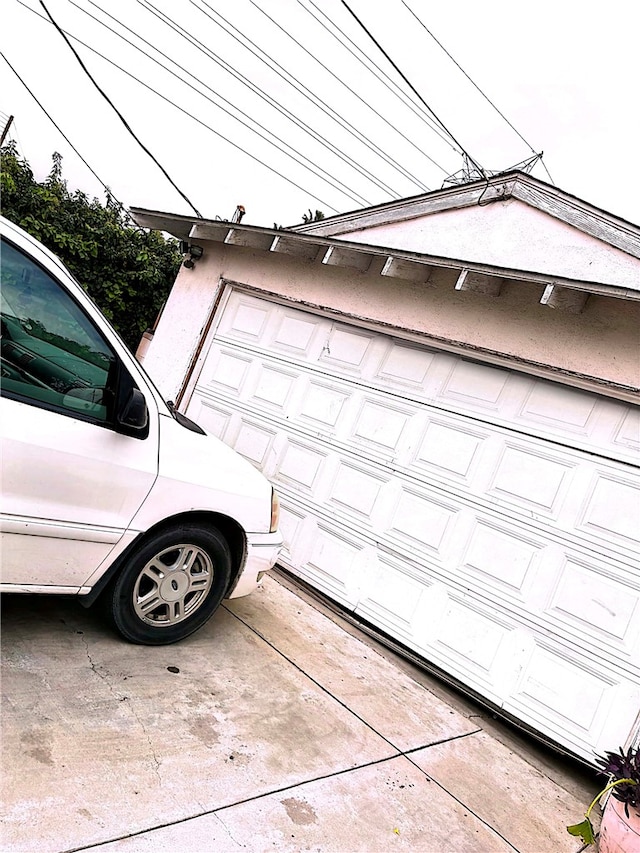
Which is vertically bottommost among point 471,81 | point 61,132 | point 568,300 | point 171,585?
point 171,585

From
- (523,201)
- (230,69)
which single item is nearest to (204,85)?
(230,69)

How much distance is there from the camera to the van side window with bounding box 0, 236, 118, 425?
2.94 m

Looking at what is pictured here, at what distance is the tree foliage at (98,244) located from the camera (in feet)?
37.0

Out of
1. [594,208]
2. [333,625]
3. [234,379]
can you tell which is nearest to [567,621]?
[333,625]

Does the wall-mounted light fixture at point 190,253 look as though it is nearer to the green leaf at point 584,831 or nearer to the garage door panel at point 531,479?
the garage door panel at point 531,479

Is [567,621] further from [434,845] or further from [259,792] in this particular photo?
[259,792]

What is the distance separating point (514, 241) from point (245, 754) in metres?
5.80

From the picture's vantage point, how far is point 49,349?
3.08m

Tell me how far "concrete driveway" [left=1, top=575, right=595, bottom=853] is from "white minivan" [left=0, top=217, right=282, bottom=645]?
1.24 ft

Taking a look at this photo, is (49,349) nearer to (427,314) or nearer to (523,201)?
(427,314)

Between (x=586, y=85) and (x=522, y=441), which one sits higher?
(x=586, y=85)

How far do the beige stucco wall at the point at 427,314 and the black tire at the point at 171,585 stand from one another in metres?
2.85

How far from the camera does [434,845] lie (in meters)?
3.01

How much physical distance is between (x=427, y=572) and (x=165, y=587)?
2337 millimetres
